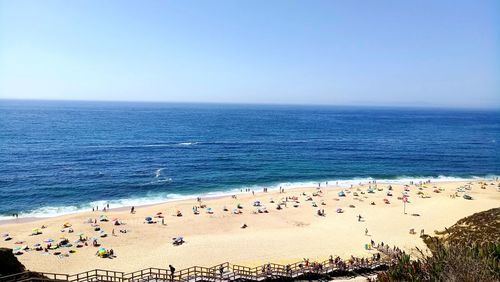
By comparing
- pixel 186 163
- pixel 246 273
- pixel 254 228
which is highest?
pixel 186 163

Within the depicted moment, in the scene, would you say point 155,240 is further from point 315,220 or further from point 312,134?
point 312,134

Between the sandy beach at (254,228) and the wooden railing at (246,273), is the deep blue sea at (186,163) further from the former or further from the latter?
the wooden railing at (246,273)

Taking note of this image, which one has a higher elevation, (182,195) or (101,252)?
(101,252)

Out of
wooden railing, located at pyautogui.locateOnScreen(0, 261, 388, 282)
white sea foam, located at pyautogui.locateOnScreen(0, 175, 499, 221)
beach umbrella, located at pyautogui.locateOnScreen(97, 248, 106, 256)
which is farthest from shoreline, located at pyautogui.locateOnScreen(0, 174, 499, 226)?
wooden railing, located at pyautogui.locateOnScreen(0, 261, 388, 282)

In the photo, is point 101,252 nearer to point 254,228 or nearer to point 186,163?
point 254,228

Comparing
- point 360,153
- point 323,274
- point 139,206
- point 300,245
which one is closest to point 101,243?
point 139,206

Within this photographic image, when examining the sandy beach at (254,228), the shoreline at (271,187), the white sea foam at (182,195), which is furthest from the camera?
the white sea foam at (182,195)

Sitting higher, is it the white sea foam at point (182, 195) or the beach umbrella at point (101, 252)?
the beach umbrella at point (101, 252)

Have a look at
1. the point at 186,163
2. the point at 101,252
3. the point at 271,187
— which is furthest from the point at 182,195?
the point at 101,252

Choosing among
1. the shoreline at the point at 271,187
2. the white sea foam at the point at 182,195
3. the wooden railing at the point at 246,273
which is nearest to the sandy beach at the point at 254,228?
the shoreline at the point at 271,187
